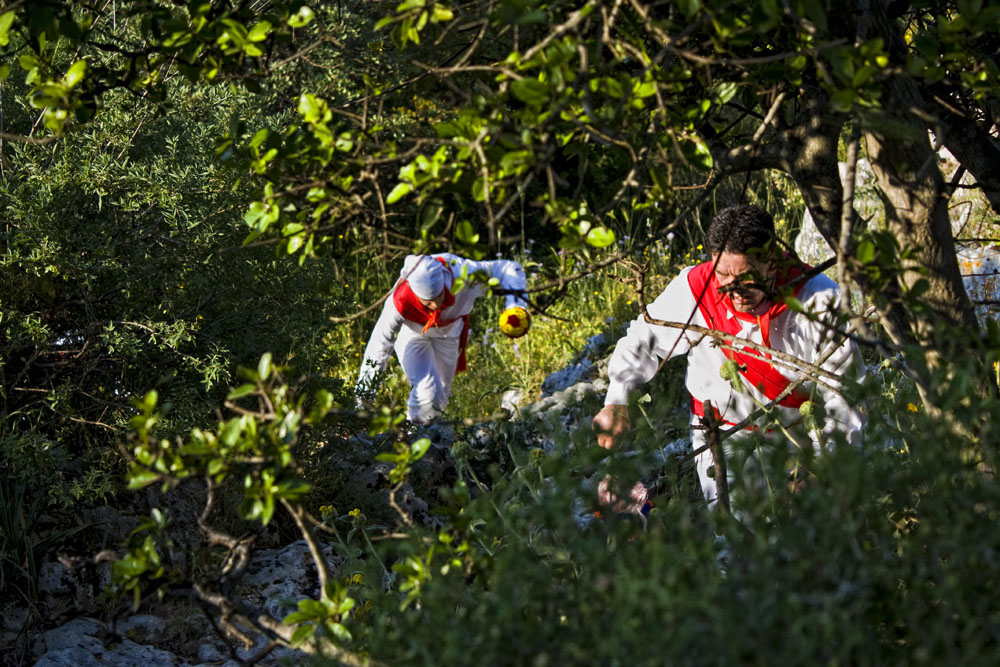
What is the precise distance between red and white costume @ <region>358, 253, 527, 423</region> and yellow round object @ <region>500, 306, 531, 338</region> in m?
0.80

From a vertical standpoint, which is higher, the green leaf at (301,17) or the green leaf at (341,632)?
the green leaf at (301,17)

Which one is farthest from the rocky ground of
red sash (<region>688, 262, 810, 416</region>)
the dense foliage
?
red sash (<region>688, 262, 810, 416</region>)

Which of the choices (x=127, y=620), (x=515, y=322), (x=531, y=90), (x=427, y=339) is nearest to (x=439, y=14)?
(x=531, y=90)

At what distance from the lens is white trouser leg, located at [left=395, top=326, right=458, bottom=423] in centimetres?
712

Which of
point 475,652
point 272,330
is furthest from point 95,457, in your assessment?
point 475,652

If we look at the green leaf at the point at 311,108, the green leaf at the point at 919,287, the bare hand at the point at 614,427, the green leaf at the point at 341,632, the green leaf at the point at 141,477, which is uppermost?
the green leaf at the point at 311,108

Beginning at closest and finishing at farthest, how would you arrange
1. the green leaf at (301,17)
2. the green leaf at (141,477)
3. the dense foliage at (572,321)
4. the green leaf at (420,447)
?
1. the dense foliage at (572,321)
2. the green leaf at (141,477)
3. the green leaf at (420,447)
4. the green leaf at (301,17)

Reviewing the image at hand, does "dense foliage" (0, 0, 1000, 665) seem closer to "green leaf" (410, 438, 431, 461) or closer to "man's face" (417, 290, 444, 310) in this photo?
"green leaf" (410, 438, 431, 461)

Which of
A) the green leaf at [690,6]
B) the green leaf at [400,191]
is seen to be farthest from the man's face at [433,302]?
the green leaf at [690,6]

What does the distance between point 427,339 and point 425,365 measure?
195mm

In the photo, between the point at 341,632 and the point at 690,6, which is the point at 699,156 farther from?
the point at 341,632

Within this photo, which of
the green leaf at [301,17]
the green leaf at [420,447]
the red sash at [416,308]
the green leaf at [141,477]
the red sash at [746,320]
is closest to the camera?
the green leaf at [141,477]

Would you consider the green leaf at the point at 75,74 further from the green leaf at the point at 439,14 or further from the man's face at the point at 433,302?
the man's face at the point at 433,302

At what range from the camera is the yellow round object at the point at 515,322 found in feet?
18.5
